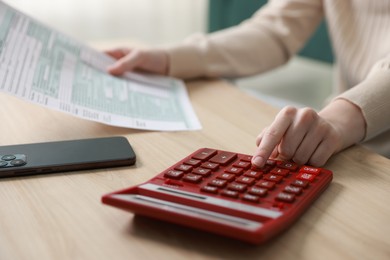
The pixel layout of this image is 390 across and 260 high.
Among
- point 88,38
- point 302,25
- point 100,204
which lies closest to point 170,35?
point 88,38

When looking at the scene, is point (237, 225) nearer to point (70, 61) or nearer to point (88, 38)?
point (70, 61)

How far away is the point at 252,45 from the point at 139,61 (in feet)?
0.77

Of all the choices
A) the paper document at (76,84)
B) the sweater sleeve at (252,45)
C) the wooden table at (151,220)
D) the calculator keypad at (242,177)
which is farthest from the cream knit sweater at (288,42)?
the calculator keypad at (242,177)

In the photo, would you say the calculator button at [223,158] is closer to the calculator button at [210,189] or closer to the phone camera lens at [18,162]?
the calculator button at [210,189]

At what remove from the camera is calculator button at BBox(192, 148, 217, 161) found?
57 cm

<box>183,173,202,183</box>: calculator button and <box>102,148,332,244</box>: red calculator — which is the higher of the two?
<box>183,173,202,183</box>: calculator button

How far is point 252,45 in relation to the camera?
1.02 metres

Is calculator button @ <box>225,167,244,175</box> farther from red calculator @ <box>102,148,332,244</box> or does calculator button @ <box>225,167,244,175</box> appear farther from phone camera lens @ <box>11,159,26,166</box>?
phone camera lens @ <box>11,159,26,166</box>

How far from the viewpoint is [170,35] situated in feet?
8.10

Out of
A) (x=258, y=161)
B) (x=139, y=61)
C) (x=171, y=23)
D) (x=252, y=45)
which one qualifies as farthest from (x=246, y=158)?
(x=171, y=23)

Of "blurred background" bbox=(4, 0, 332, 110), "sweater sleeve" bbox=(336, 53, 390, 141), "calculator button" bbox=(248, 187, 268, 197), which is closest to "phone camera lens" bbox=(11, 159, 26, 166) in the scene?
"calculator button" bbox=(248, 187, 268, 197)

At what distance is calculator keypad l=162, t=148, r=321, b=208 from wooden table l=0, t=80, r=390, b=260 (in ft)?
0.08

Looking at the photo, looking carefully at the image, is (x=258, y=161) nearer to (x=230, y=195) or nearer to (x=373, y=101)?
(x=230, y=195)

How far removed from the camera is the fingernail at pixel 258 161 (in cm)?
55
